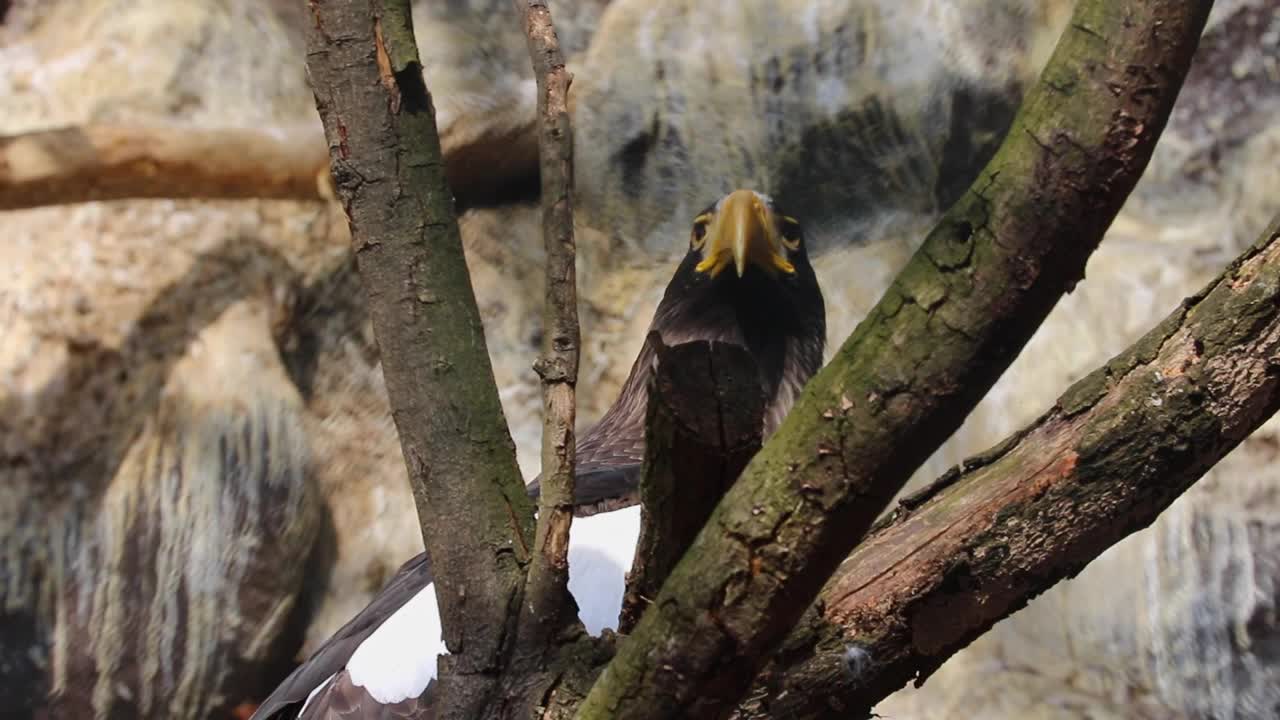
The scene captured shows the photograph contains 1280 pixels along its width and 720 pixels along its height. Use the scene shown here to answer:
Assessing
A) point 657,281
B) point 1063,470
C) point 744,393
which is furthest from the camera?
point 657,281

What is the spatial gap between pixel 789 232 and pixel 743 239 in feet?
1.03

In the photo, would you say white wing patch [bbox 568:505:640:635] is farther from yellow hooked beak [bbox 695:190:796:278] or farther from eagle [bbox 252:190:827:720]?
yellow hooked beak [bbox 695:190:796:278]

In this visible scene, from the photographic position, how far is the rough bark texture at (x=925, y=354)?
1.15m

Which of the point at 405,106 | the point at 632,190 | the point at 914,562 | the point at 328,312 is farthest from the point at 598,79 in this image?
the point at 914,562

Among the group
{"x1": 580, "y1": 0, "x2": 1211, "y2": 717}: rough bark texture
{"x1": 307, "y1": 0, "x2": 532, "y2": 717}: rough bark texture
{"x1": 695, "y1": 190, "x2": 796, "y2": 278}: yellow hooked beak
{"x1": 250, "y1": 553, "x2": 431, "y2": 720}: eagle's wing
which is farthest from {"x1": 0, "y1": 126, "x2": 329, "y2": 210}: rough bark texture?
{"x1": 580, "y1": 0, "x2": 1211, "y2": 717}: rough bark texture

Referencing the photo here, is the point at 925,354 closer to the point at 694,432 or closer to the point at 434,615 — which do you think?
the point at 694,432

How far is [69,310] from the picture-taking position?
4.51 m

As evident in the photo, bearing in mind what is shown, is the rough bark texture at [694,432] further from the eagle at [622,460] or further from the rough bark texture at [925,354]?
the eagle at [622,460]

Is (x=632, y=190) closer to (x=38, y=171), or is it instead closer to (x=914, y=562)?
(x=38, y=171)

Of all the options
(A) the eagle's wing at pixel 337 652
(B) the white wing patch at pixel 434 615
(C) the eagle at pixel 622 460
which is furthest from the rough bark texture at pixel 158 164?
(B) the white wing patch at pixel 434 615

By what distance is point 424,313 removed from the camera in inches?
69.0

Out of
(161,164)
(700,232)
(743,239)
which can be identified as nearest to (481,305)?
(161,164)

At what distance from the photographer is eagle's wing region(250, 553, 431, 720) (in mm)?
2537

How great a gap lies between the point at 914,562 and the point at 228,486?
3.50 m
